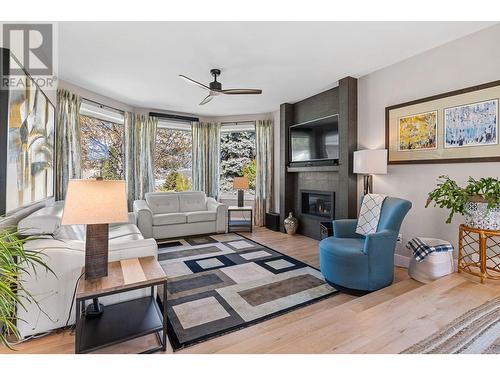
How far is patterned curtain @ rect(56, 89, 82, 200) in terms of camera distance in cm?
347

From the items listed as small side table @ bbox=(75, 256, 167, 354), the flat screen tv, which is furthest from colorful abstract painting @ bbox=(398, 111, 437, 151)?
small side table @ bbox=(75, 256, 167, 354)

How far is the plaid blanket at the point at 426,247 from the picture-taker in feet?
7.57

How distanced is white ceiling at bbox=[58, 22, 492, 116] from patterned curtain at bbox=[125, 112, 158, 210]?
964mm

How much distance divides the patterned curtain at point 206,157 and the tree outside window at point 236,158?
7.7 inches

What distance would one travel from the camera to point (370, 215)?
2785 millimetres

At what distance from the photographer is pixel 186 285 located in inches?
101

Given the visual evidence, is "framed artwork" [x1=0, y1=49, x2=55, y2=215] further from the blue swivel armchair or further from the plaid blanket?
the plaid blanket

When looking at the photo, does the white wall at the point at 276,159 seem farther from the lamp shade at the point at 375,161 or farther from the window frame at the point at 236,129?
the lamp shade at the point at 375,161

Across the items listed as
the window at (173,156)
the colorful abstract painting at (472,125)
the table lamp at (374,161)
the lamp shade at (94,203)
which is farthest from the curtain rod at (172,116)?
the colorful abstract painting at (472,125)

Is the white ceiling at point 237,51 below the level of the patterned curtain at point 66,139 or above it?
above

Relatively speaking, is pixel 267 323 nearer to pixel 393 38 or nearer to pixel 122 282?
pixel 122 282

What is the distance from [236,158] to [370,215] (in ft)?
12.4
